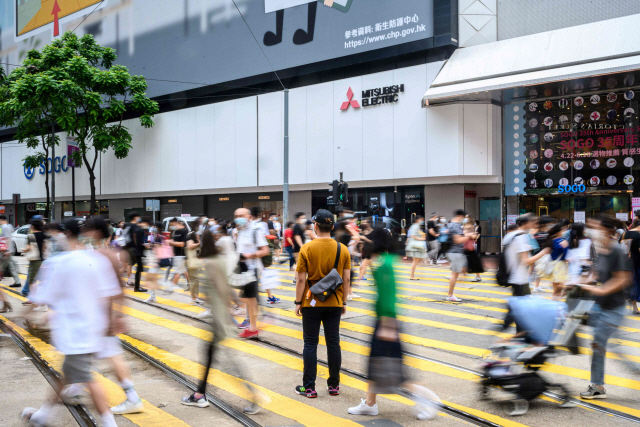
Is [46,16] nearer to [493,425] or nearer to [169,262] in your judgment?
[169,262]

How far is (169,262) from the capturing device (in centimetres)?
1290

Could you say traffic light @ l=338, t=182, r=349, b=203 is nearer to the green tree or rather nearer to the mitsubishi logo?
the mitsubishi logo

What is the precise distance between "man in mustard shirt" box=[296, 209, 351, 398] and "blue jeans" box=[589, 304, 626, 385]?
2.40 metres

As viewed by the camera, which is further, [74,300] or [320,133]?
[320,133]

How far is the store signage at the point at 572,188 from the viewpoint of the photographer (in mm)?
20406

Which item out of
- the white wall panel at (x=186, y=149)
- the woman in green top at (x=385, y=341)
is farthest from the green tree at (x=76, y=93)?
the woman in green top at (x=385, y=341)

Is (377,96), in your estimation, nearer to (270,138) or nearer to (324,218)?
(270,138)

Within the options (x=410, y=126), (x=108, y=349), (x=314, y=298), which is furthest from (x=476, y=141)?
(x=108, y=349)

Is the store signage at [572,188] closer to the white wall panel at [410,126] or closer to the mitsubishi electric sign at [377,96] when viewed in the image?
the white wall panel at [410,126]

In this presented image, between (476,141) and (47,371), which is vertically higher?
(476,141)

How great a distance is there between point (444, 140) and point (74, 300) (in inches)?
753

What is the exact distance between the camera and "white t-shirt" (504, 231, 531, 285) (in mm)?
7066

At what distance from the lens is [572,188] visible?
67.8 ft

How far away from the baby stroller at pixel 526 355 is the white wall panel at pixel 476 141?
54.8ft
